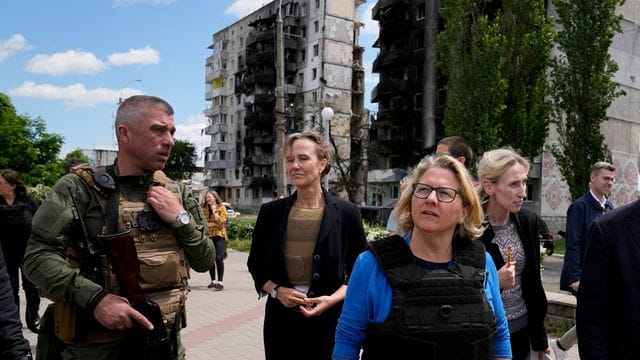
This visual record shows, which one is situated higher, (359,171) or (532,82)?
(532,82)

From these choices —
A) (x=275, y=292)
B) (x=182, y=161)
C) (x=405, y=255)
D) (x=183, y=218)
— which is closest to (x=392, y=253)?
(x=405, y=255)

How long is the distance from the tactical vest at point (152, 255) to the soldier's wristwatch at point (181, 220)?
0.08 m

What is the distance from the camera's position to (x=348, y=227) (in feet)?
13.8

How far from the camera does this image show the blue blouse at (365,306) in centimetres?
255

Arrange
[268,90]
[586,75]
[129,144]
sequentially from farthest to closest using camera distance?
[268,90] → [586,75] → [129,144]

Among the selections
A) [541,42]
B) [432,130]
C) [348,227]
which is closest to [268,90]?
[432,130]

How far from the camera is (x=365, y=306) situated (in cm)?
259

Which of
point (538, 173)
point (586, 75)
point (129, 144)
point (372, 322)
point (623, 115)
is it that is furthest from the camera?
point (623, 115)

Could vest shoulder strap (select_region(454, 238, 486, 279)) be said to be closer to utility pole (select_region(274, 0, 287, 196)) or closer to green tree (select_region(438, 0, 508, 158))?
utility pole (select_region(274, 0, 287, 196))

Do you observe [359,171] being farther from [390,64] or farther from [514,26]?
[514,26]

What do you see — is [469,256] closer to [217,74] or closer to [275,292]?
[275,292]

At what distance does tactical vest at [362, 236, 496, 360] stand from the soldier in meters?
1.08

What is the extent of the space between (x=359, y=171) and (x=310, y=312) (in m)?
53.8

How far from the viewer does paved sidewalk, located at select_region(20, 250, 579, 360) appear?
7312 millimetres
